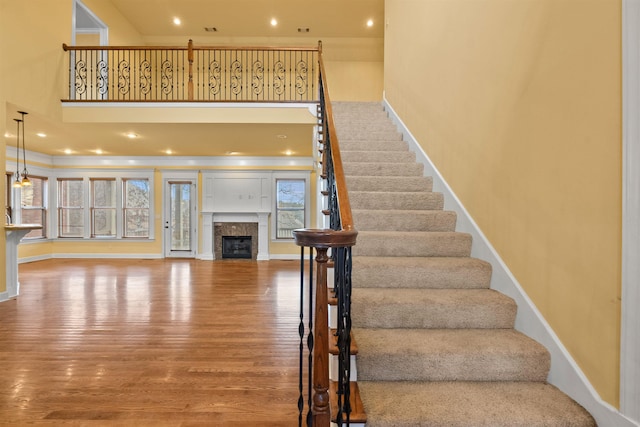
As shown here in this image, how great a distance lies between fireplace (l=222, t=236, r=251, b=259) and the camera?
948 cm

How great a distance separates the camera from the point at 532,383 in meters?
1.87

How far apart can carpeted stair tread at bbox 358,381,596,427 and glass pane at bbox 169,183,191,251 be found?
28.6 feet

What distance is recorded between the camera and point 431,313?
221cm

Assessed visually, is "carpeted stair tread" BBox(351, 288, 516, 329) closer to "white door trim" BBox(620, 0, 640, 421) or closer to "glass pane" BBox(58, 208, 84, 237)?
"white door trim" BBox(620, 0, 640, 421)

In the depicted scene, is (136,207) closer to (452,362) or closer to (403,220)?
(403,220)

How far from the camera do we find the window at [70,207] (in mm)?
9336

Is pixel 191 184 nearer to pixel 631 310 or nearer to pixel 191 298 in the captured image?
pixel 191 298

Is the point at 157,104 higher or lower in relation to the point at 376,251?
higher

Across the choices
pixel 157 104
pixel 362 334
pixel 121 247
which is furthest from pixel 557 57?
pixel 121 247

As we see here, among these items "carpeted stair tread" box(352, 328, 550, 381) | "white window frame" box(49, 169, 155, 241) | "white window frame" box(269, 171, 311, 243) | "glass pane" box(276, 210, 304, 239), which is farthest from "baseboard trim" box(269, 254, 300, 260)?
"carpeted stair tread" box(352, 328, 550, 381)

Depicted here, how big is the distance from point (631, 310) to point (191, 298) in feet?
16.3

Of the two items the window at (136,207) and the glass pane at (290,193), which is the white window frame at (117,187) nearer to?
the window at (136,207)

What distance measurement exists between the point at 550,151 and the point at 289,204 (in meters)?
7.99

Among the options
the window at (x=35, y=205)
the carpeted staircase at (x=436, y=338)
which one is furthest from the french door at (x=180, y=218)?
the carpeted staircase at (x=436, y=338)
